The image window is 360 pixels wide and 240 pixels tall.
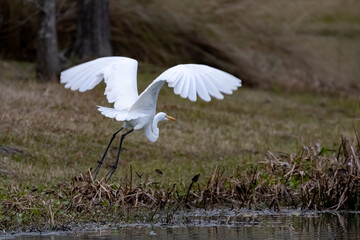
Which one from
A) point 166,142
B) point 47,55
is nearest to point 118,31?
point 47,55

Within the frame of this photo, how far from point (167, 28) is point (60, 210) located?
10462mm

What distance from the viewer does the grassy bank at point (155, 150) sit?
24.1 feet

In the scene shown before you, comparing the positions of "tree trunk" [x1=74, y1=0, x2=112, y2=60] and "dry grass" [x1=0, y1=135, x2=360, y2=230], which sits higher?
"tree trunk" [x1=74, y1=0, x2=112, y2=60]

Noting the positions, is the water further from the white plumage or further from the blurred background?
the blurred background

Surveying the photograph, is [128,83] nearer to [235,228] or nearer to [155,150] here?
[235,228]

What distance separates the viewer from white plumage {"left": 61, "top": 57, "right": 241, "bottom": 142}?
696 cm

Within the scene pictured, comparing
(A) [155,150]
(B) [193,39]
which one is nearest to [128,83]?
(A) [155,150]

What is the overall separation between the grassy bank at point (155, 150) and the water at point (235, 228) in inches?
6.1

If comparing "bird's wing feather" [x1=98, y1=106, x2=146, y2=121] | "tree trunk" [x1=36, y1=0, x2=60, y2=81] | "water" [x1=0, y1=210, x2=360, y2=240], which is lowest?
"water" [x1=0, y1=210, x2=360, y2=240]

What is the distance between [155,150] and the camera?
1074cm

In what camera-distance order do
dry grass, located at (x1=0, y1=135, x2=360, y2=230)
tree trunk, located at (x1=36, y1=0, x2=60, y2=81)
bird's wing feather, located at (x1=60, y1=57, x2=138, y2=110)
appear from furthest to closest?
tree trunk, located at (x1=36, y1=0, x2=60, y2=81), bird's wing feather, located at (x1=60, y1=57, x2=138, y2=110), dry grass, located at (x1=0, y1=135, x2=360, y2=230)

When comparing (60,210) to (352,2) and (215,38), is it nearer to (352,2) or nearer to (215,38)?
(215,38)

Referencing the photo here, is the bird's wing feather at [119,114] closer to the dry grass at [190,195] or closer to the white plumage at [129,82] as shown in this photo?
the white plumage at [129,82]

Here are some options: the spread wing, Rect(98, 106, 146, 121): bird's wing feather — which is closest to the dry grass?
Rect(98, 106, 146, 121): bird's wing feather
